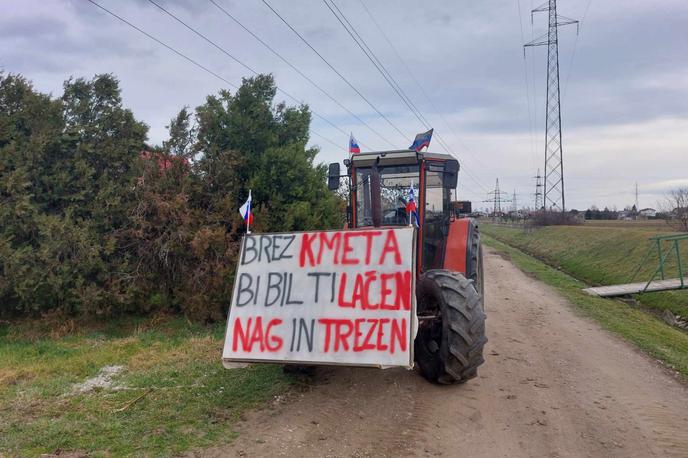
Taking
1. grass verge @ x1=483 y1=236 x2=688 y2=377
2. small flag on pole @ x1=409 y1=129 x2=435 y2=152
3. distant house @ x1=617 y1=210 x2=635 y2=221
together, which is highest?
distant house @ x1=617 y1=210 x2=635 y2=221

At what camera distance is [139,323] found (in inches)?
363

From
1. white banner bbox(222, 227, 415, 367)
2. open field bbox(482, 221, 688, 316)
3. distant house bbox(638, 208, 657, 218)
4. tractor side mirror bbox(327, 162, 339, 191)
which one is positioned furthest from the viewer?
distant house bbox(638, 208, 657, 218)

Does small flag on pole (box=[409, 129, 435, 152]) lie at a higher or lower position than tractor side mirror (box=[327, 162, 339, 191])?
higher

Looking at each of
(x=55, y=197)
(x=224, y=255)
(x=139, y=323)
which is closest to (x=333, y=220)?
(x=224, y=255)

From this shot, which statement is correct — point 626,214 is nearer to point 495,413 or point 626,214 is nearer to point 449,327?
point 495,413

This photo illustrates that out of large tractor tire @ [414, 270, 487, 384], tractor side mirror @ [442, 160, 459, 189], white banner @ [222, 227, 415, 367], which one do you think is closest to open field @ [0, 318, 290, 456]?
white banner @ [222, 227, 415, 367]

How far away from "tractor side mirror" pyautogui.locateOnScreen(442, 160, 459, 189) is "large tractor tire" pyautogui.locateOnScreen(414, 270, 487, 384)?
5.41ft

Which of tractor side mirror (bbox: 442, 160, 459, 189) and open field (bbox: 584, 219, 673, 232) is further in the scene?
open field (bbox: 584, 219, 673, 232)

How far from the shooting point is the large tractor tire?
202 inches

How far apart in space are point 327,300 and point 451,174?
280 cm

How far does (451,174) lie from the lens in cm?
667

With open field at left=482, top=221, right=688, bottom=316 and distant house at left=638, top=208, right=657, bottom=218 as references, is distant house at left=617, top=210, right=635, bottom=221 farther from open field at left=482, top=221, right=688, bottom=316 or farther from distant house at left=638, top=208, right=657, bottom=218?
open field at left=482, top=221, right=688, bottom=316

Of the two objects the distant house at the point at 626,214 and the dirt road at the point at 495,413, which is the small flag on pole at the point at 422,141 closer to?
the dirt road at the point at 495,413

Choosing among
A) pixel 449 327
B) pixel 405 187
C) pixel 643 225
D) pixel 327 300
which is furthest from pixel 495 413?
pixel 643 225
